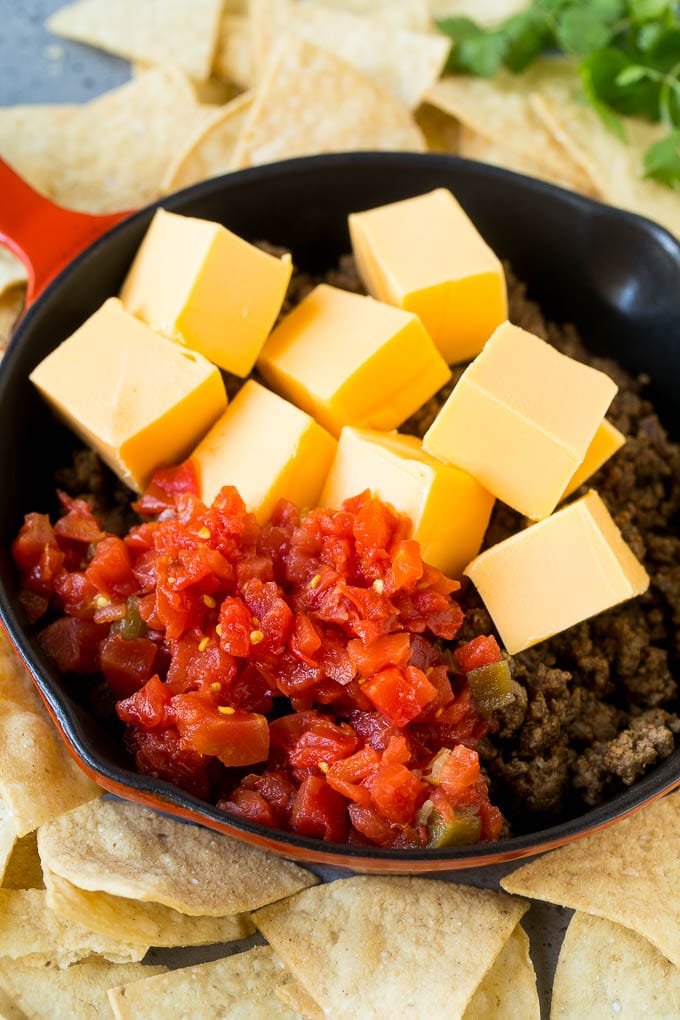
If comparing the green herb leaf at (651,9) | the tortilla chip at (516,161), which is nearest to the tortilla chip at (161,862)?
the tortilla chip at (516,161)

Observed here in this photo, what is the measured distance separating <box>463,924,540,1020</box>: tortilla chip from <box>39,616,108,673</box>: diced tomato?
1.25 meters

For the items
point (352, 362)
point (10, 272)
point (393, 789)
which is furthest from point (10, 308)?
point (393, 789)

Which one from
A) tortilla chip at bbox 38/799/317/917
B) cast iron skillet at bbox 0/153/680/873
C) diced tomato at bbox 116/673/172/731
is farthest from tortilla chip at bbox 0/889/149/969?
cast iron skillet at bbox 0/153/680/873

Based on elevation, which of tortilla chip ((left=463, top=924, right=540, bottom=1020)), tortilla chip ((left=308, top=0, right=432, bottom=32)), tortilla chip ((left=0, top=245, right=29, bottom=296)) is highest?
tortilla chip ((left=308, top=0, right=432, bottom=32))

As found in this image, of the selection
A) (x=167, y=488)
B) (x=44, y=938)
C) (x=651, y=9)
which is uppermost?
(x=651, y=9)

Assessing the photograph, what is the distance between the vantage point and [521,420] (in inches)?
95.9

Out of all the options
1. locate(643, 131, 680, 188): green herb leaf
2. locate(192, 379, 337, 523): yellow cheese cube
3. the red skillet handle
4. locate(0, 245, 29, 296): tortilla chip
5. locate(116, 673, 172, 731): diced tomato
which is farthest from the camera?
locate(643, 131, 680, 188): green herb leaf

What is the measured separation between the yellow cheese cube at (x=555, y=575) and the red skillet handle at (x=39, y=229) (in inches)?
59.6

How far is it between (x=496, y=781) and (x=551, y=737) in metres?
0.17

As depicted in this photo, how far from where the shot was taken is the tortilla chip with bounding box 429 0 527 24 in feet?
12.1

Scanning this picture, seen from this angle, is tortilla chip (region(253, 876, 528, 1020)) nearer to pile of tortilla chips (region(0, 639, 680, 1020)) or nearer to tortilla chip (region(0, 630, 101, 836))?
pile of tortilla chips (region(0, 639, 680, 1020))

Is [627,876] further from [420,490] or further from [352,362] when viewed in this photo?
[352,362]

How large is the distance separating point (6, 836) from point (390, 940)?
0.95 m

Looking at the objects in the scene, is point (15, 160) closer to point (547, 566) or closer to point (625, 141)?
point (625, 141)
